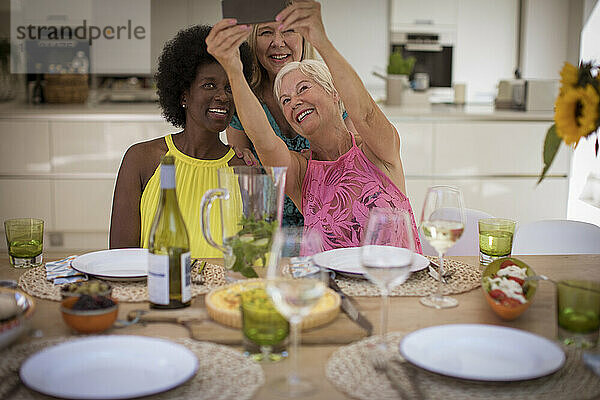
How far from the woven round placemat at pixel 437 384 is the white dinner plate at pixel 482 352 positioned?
15mm

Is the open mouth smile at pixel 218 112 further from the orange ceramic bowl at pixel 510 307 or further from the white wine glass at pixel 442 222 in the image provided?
the orange ceramic bowl at pixel 510 307

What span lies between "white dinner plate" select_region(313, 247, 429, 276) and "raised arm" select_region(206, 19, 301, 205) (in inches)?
15.6

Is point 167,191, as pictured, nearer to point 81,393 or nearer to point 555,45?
point 81,393

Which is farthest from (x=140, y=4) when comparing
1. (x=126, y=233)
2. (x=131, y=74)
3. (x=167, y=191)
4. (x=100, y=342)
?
(x=100, y=342)

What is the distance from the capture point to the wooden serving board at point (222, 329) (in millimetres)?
933

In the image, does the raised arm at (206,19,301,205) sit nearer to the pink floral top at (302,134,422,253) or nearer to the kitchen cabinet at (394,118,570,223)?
the pink floral top at (302,134,422,253)

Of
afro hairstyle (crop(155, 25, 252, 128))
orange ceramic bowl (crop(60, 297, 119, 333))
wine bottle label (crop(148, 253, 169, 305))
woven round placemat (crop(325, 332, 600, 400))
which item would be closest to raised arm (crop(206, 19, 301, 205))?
afro hairstyle (crop(155, 25, 252, 128))

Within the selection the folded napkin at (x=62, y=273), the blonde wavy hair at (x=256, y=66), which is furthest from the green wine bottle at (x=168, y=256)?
the blonde wavy hair at (x=256, y=66)

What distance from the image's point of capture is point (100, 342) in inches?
33.6

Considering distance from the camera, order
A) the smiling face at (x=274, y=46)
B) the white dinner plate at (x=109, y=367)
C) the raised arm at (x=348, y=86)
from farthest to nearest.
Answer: the smiling face at (x=274, y=46), the raised arm at (x=348, y=86), the white dinner plate at (x=109, y=367)

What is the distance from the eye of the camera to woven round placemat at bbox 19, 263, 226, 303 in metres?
1.12

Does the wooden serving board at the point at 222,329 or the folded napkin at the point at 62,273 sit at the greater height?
the folded napkin at the point at 62,273

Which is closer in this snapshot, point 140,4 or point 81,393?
point 81,393

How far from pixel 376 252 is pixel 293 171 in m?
0.90
